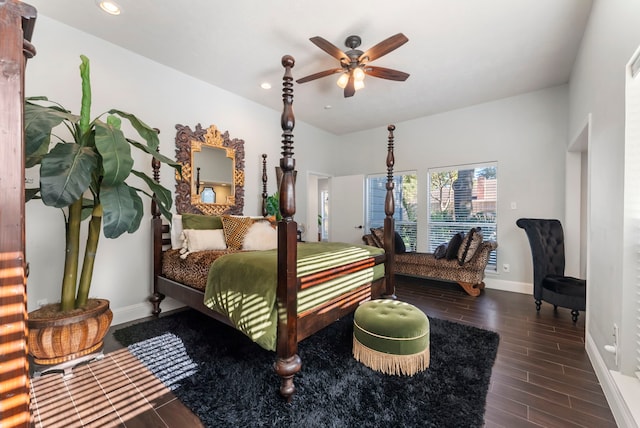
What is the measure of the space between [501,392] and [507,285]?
110 inches

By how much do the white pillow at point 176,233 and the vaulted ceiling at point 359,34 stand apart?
1.88m

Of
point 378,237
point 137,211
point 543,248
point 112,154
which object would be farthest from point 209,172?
point 543,248

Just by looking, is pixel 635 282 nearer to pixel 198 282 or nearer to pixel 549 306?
pixel 549 306

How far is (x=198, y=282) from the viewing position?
2.39 meters

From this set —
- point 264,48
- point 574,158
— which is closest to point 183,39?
point 264,48

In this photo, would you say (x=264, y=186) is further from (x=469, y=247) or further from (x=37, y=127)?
(x=469, y=247)

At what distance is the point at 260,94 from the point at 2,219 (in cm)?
369

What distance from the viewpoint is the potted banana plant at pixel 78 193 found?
1498mm

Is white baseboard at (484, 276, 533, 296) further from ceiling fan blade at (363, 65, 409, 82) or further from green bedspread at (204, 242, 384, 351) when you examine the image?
ceiling fan blade at (363, 65, 409, 82)

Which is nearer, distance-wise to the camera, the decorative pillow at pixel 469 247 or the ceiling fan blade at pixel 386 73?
the ceiling fan blade at pixel 386 73

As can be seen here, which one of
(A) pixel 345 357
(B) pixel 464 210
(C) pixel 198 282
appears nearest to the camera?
(A) pixel 345 357

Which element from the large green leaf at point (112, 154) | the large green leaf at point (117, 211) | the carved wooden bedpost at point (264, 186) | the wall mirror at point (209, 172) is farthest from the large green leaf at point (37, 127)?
the carved wooden bedpost at point (264, 186)

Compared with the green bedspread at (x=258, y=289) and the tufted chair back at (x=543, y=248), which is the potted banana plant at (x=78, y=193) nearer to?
the green bedspread at (x=258, y=289)

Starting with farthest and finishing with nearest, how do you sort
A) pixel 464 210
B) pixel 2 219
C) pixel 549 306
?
pixel 464 210, pixel 549 306, pixel 2 219
